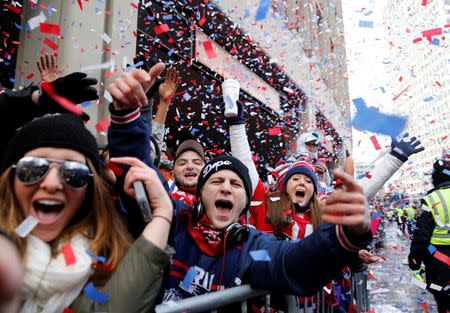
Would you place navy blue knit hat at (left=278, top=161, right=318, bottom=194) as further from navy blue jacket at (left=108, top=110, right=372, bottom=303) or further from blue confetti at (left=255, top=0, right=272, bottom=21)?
blue confetti at (left=255, top=0, right=272, bottom=21)

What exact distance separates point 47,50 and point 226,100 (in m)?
2.02

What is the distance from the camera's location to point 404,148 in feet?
7.55

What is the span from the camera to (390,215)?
27.2 metres

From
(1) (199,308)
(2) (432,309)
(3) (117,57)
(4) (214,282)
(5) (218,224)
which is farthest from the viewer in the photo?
(2) (432,309)

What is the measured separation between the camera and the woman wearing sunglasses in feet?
3.64

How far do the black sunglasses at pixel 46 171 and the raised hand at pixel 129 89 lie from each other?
300 millimetres

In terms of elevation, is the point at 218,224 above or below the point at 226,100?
below

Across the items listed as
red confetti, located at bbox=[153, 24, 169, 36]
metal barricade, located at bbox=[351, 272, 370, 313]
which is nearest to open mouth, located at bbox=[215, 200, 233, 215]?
metal barricade, located at bbox=[351, 272, 370, 313]

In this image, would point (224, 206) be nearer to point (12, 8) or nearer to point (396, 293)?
point (12, 8)

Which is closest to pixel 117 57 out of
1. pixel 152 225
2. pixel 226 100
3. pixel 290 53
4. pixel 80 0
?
pixel 80 0

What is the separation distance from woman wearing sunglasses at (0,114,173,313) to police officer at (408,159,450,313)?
381cm

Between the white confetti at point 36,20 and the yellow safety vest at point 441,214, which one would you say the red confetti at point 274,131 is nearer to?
the yellow safety vest at point 441,214

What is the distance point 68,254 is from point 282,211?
211 cm

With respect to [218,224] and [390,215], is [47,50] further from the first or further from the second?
[390,215]
